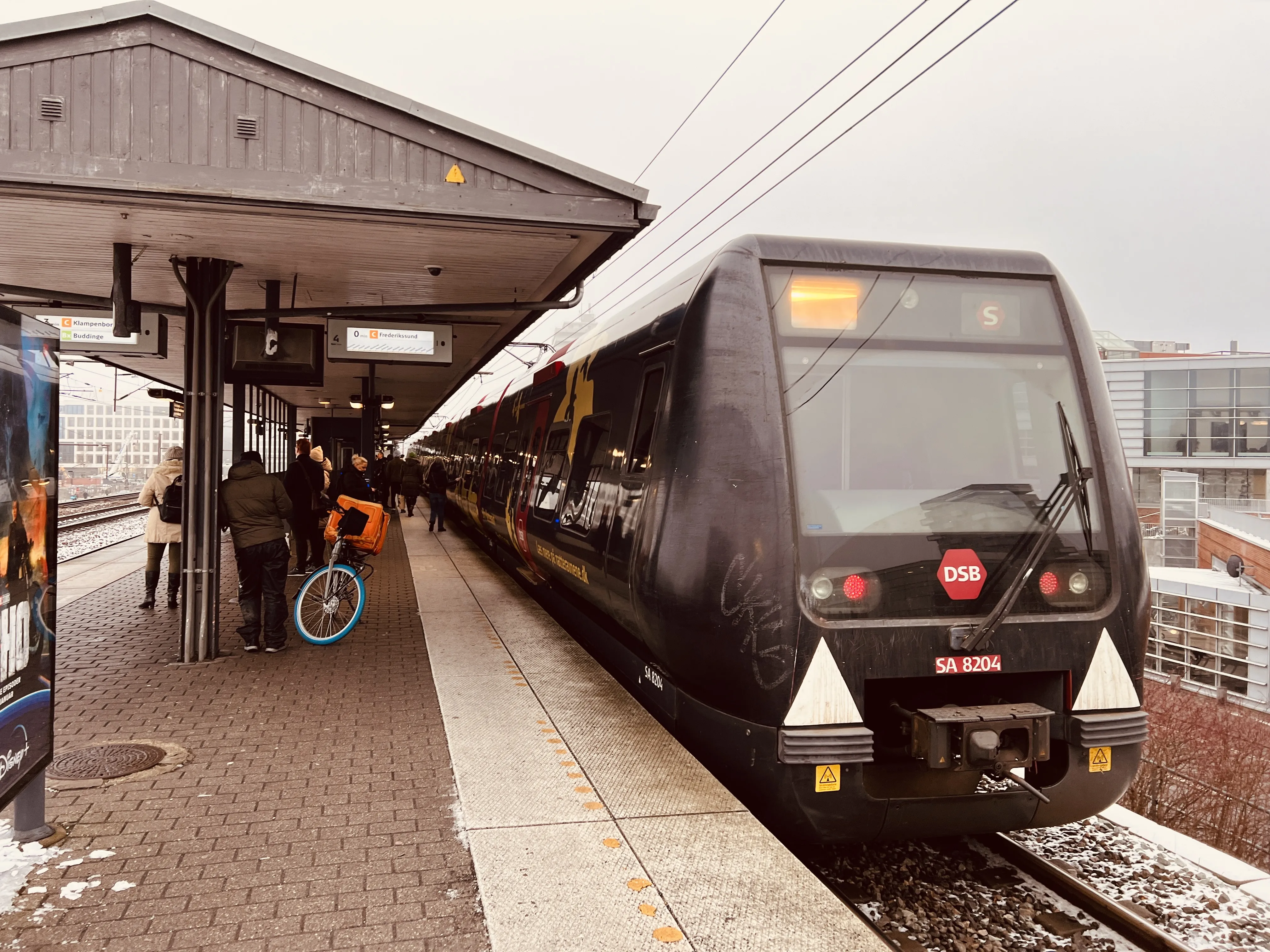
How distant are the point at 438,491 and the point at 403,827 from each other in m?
17.0

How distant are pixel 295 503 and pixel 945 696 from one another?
→ 9.57 meters

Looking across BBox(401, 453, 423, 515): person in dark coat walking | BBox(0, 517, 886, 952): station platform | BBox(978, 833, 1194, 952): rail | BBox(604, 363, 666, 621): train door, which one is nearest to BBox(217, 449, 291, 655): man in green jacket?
BBox(0, 517, 886, 952): station platform

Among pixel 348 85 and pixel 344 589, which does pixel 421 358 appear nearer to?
pixel 344 589

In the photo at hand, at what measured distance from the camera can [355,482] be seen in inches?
492

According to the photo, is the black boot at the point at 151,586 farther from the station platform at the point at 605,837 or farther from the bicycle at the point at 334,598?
the station platform at the point at 605,837

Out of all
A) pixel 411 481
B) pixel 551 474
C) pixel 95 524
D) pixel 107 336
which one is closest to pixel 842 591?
pixel 551 474

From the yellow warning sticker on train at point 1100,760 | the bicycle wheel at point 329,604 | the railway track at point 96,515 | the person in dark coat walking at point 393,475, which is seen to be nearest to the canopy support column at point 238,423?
the railway track at point 96,515

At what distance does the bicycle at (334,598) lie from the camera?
28.2 feet

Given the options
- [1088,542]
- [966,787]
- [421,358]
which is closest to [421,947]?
[966,787]

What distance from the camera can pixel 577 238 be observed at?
7387 mm

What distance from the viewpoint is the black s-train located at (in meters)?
4.17

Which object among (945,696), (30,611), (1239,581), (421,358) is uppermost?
(421,358)

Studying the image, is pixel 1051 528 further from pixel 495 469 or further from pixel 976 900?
pixel 495 469

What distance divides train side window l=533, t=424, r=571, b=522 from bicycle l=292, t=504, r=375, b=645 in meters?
1.87
